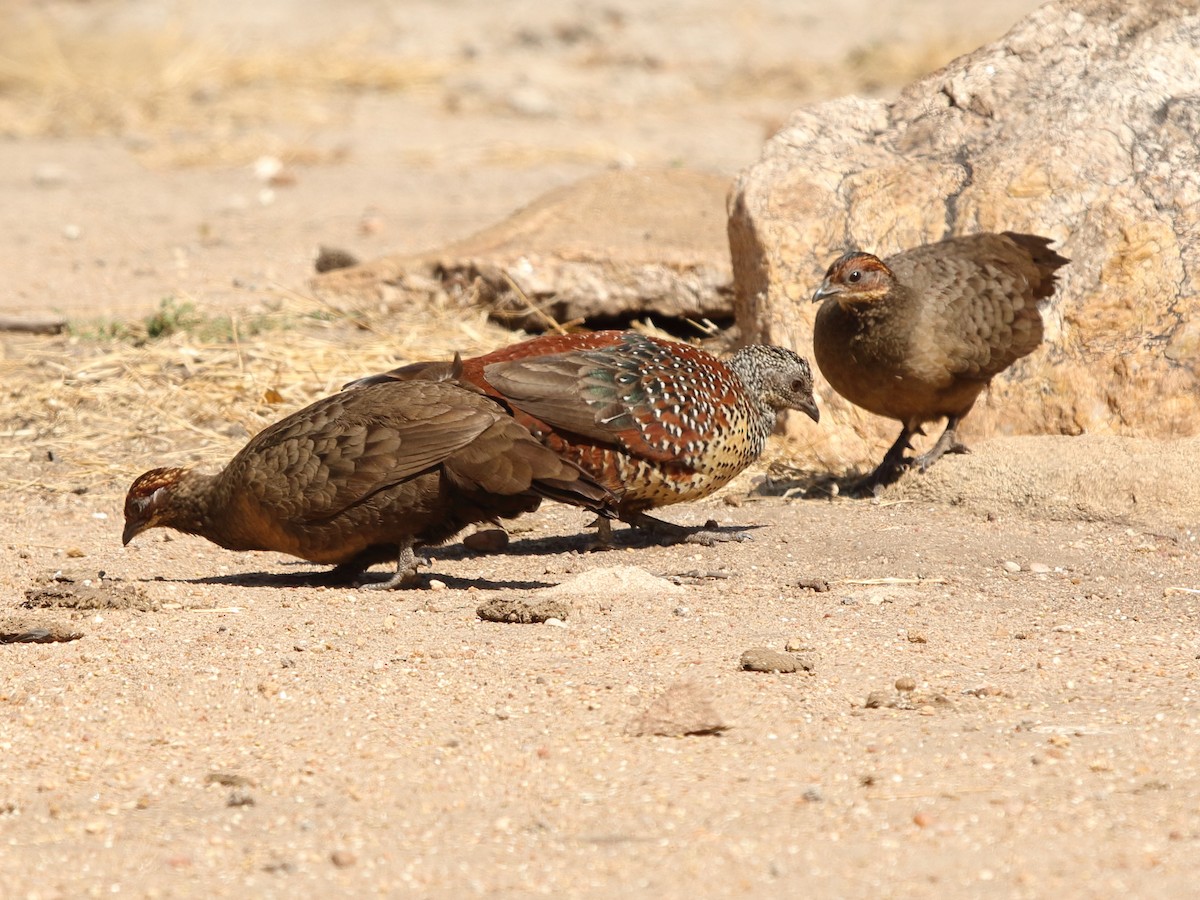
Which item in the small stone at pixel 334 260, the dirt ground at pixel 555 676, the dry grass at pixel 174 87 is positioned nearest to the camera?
the dirt ground at pixel 555 676

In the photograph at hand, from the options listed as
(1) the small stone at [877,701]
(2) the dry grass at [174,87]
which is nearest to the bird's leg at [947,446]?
(1) the small stone at [877,701]

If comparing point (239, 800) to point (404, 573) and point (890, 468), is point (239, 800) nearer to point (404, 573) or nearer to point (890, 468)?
point (404, 573)

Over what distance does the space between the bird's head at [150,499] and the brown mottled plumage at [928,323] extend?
8.60 ft

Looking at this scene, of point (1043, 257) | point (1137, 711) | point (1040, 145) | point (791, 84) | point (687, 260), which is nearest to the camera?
point (1137, 711)

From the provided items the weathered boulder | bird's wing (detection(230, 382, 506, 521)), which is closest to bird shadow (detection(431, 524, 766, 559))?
bird's wing (detection(230, 382, 506, 521))

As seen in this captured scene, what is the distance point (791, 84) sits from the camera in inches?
736

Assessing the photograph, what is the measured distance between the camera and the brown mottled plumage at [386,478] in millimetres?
5402

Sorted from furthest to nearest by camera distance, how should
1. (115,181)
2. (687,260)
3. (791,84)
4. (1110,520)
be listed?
(791,84)
(115,181)
(687,260)
(1110,520)

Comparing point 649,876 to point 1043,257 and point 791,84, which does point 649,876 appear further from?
point 791,84

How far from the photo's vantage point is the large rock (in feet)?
23.6

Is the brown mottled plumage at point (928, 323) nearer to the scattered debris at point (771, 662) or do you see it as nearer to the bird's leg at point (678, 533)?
the bird's leg at point (678, 533)

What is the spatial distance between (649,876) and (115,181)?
12.2 meters

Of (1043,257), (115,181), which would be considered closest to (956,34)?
(115,181)

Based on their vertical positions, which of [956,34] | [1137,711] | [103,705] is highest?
[956,34]
